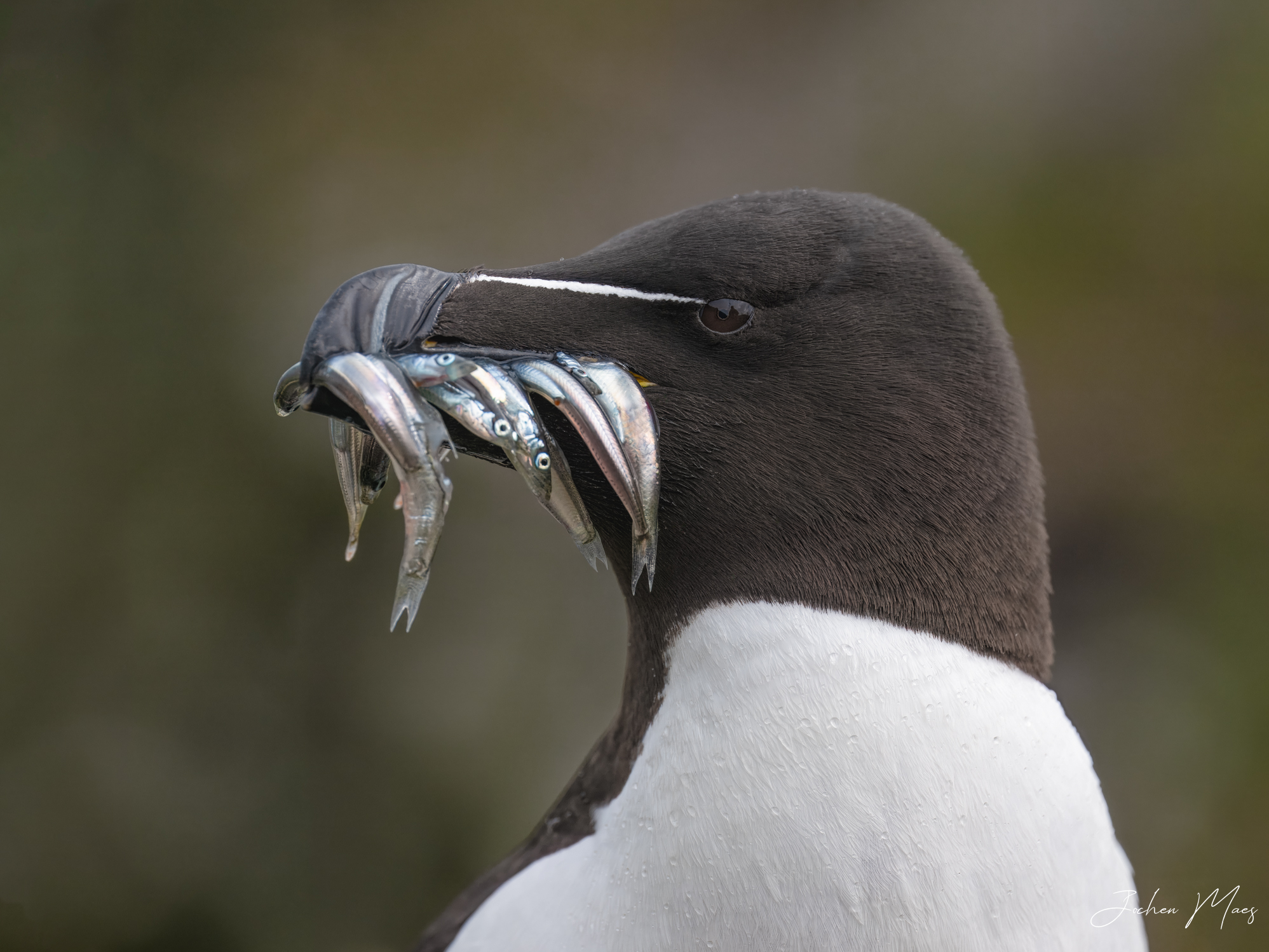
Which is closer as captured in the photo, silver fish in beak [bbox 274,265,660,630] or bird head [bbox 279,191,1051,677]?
silver fish in beak [bbox 274,265,660,630]

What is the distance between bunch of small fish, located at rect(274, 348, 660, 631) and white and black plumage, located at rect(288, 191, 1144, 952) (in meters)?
0.06

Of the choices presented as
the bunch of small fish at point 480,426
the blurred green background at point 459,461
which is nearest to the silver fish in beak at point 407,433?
the bunch of small fish at point 480,426

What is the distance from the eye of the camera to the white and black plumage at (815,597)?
4.75 feet

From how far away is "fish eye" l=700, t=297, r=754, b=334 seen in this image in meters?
1.54

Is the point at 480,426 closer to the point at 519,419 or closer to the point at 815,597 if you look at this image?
the point at 519,419

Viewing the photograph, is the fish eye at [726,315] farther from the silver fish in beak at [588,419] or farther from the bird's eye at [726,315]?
the silver fish in beak at [588,419]

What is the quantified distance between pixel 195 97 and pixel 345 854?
10.2ft

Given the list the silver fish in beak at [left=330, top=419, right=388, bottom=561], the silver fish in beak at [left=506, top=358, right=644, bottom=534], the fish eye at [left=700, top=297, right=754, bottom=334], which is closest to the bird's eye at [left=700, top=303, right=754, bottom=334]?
the fish eye at [left=700, top=297, right=754, bottom=334]

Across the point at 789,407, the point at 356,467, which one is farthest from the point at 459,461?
the point at 789,407

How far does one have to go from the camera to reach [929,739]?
147cm

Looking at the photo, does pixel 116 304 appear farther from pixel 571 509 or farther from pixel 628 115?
pixel 571 509

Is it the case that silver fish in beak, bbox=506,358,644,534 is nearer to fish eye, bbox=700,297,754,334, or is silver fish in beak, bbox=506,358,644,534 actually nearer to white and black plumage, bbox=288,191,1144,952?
white and black plumage, bbox=288,191,1144,952

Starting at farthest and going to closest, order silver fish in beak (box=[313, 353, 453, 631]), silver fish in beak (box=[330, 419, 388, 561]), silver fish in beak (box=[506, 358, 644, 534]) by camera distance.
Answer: silver fish in beak (box=[330, 419, 388, 561]) < silver fish in beak (box=[506, 358, 644, 534]) < silver fish in beak (box=[313, 353, 453, 631])

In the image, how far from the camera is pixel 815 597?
1526mm
